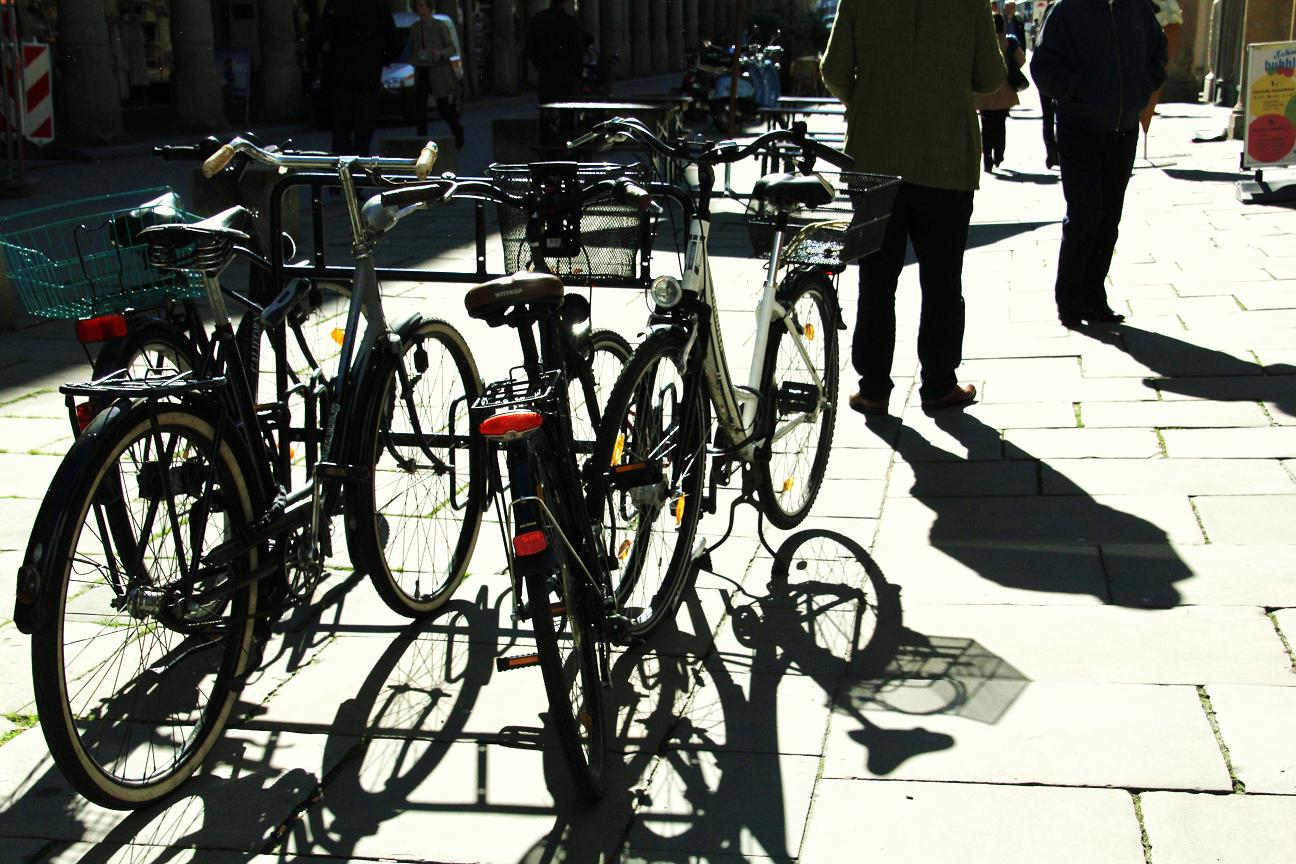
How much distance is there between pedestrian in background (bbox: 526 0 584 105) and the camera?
16844mm

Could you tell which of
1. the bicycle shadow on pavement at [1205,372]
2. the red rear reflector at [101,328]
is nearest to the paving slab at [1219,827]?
the red rear reflector at [101,328]

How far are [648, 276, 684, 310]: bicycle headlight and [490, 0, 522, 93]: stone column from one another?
97.4ft

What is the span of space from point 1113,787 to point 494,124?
1285 cm

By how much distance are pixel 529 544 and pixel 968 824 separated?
1.00 meters

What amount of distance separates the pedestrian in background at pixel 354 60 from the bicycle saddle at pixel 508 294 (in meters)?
10.6

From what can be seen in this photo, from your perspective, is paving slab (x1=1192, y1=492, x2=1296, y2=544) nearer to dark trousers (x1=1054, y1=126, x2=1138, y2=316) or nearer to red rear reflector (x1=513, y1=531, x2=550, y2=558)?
red rear reflector (x1=513, y1=531, x2=550, y2=558)

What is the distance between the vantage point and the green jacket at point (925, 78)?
577 centimetres

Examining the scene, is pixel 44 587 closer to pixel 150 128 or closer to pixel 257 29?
pixel 150 128

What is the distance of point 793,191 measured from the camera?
4.28m

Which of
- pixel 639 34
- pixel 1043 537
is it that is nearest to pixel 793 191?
pixel 1043 537

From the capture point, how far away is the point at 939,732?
3.39 meters

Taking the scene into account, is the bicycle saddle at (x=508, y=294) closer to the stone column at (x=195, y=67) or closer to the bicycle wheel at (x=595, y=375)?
the bicycle wheel at (x=595, y=375)

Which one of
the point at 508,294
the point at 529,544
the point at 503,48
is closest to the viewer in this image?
the point at 529,544

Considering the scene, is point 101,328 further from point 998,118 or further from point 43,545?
point 998,118
